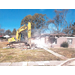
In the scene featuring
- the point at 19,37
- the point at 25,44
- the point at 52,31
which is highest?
the point at 52,31

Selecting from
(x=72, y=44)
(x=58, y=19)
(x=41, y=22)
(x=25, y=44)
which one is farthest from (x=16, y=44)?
(x=72, y=44)

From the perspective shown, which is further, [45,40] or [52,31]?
[45,40]

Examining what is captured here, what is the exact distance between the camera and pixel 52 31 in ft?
30.9

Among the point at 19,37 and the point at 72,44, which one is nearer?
the point at 72,44

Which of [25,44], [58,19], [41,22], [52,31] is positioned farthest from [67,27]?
[25,44]

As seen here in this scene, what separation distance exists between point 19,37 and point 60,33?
587cm

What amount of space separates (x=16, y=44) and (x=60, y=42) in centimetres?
578

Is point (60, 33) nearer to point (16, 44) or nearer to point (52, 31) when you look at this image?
point (52, 31)
